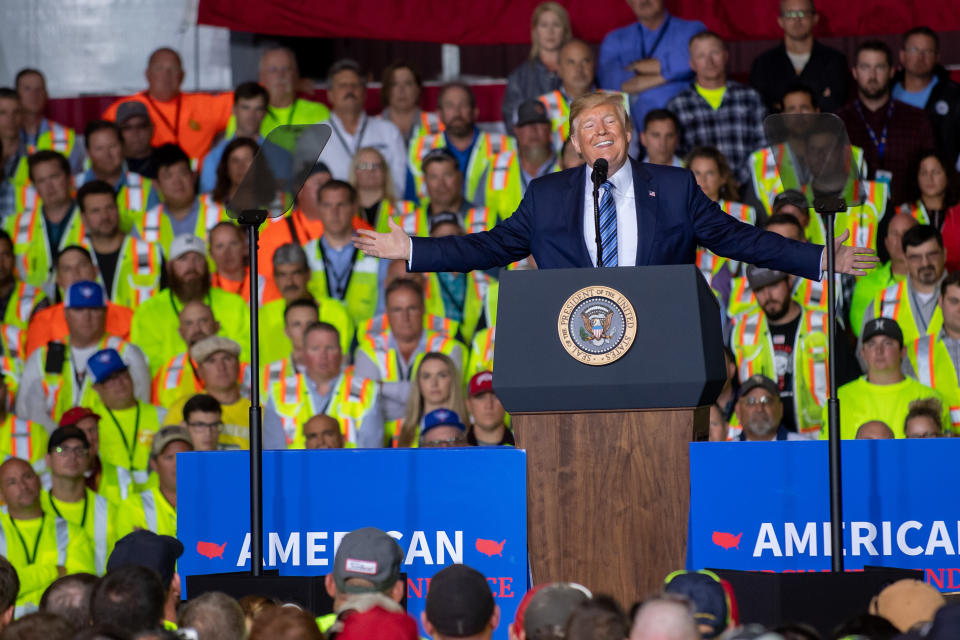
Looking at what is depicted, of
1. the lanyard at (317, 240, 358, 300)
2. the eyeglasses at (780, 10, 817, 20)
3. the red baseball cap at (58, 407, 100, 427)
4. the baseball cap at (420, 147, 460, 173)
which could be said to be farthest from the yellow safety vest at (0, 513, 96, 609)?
the eyeglasses at (780, 10, 817, 20)

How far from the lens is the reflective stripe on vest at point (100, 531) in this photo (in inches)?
285

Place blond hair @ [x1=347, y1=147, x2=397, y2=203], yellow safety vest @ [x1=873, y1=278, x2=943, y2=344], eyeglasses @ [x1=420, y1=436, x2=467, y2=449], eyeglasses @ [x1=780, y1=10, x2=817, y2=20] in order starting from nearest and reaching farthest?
eyeglasses @ [x1=420, y1=436, x2=467, y2=449]
yellow safety vest @ [x1=873, y1=278, x2=943, y2=344]
blond hair @ [x1=347, y1=147, x2=397, y2=203]
eyeglasses @ [x1=780, y1=10, x2=817, y2=20]

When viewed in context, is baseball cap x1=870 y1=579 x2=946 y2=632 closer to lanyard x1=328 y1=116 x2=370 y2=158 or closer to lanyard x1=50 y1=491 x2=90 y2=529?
lanyard x1=50 y1=491 x2=90 y2=529

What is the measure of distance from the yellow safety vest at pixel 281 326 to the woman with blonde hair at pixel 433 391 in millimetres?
836

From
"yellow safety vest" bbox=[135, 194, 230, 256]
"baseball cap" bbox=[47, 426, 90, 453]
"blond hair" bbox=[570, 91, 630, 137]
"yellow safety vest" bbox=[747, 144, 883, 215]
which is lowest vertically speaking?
"baseball cap" bbox=[47, 426, 90, 453]

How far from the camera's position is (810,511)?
4461 millimetres

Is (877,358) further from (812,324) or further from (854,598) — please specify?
(854,598)

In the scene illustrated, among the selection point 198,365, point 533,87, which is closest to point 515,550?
point 198,365

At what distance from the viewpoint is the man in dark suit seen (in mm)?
4332

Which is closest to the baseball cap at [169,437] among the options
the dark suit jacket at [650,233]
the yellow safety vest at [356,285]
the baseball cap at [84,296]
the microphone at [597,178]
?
the baseball cap at [84,296]

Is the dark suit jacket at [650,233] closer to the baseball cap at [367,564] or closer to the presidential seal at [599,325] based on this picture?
the presidential seal at [599,325]

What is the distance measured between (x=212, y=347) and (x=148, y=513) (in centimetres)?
96

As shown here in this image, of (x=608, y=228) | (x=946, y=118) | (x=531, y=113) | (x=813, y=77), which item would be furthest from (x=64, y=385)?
(x=946, y=118)

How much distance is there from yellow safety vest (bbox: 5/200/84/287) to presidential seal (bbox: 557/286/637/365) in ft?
18.6
